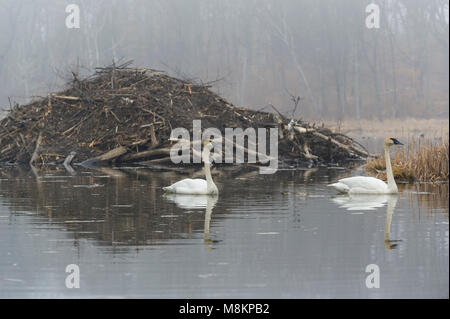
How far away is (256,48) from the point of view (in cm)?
8219

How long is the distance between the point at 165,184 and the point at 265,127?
36.7 ft

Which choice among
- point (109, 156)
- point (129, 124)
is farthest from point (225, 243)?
point (129, 124)

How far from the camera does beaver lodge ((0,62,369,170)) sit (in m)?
30.2

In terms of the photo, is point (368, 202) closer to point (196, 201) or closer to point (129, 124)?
point (196, 201)

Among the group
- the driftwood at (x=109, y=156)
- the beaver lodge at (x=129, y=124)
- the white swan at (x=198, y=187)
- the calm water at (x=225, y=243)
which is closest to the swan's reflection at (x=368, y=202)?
the calm water at (x=225, y=243)

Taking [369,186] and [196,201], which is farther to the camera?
[369,186]

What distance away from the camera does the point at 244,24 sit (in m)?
75.9

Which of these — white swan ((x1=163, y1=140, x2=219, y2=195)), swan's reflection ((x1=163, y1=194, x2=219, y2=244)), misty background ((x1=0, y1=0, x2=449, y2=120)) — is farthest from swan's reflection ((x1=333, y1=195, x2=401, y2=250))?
misty background ((x1=0, y1=0, x2=449, y2=120))

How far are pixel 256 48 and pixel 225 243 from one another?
7193 cm

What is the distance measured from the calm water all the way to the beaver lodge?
429 inches

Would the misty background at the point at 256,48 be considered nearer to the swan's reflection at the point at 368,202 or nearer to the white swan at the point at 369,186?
the white swan at the point at 369,186

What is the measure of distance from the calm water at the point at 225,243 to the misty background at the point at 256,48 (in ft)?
167

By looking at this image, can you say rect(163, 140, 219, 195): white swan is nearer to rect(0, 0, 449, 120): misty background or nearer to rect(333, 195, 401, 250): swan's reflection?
rect(333, 195, 401, 250): swan's reflection
